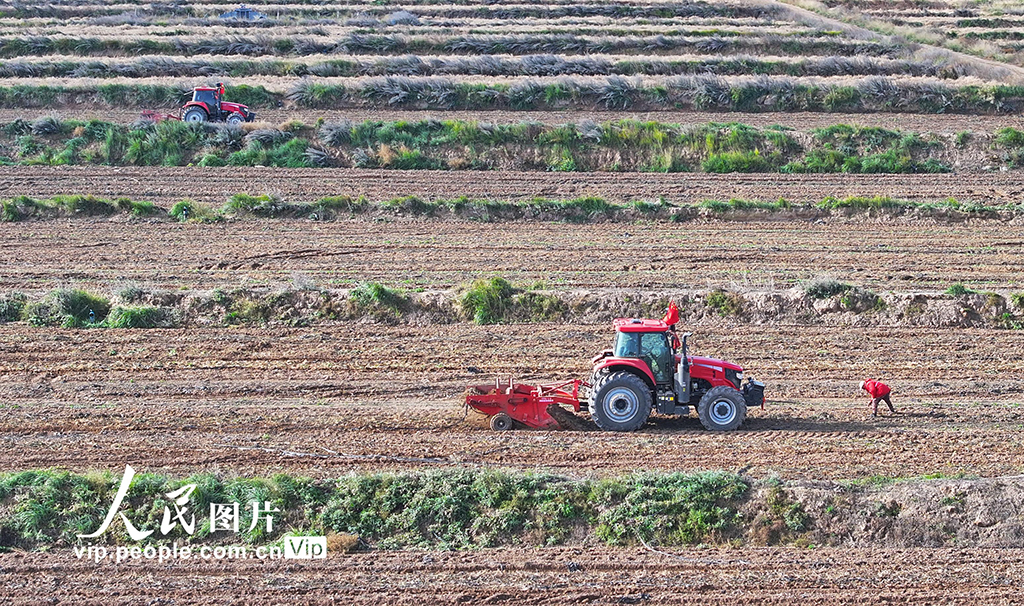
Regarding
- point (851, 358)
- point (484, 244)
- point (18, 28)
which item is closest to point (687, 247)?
point (484, 244)

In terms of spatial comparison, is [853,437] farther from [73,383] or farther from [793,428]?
[73,383]

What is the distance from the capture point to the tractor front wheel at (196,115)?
35781 millimetres

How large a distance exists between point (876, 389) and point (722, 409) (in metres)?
2.38

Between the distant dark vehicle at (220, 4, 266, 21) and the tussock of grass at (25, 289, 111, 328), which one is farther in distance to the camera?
the distant dark vehicle at (220, 4, 266, 21)

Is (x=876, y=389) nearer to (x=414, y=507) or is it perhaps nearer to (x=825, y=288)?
(x=825, y=288)

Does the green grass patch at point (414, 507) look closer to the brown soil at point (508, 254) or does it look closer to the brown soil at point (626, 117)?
the brown soil at point (508, 254)

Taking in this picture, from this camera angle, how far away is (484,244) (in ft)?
85.4

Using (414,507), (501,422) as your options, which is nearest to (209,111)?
(501,422)

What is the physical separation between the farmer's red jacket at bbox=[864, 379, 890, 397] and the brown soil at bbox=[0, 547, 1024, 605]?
151 inches

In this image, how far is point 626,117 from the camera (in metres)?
38.3

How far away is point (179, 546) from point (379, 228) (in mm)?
15073

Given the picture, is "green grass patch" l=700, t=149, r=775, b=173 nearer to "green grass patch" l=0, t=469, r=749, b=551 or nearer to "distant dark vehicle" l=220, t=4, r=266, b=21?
"green grass patch" l=0, t=469, r=749, b=551

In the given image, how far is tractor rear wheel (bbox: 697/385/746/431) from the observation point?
15992mm

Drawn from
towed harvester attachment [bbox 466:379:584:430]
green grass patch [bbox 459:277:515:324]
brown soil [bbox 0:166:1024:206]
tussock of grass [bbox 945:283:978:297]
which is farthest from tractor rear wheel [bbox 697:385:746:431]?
brown soil [bbox 0:166:1024:206]
